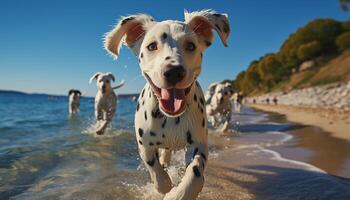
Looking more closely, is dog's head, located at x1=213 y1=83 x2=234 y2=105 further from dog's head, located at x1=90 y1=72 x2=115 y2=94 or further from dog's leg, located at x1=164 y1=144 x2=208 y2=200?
dog's leg, located at x1=164 y1=144 x2=208 y2=200

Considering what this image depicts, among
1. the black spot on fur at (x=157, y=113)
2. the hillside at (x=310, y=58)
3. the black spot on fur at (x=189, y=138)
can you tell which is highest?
the hillside at (x=310, y=58)

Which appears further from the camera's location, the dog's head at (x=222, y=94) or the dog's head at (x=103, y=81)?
the dog's head at (x=222, y=94)

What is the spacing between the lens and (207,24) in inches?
173

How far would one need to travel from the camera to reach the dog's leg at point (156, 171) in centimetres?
438

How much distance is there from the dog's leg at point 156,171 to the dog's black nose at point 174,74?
1143 mm

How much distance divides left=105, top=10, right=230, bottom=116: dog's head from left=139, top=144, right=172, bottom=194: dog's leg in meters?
0.81

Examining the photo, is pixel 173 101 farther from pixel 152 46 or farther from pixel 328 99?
pixel 328 99

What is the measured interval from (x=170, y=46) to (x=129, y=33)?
2.97ft

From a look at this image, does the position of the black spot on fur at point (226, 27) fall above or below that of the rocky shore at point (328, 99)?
above

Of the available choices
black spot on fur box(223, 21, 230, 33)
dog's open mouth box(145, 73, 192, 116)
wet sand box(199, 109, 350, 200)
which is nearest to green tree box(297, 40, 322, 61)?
wet sand box(199, 109, 350, 200)

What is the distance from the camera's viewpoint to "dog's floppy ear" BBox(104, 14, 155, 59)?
14.6ft

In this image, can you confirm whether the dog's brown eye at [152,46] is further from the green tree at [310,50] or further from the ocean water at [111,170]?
the green tree at [310,50]

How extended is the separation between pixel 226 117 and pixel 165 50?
34.2ft

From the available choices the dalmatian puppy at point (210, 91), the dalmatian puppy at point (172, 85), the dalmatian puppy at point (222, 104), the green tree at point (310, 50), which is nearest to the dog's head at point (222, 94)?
the dalmatian puppy at point (222, 104)
